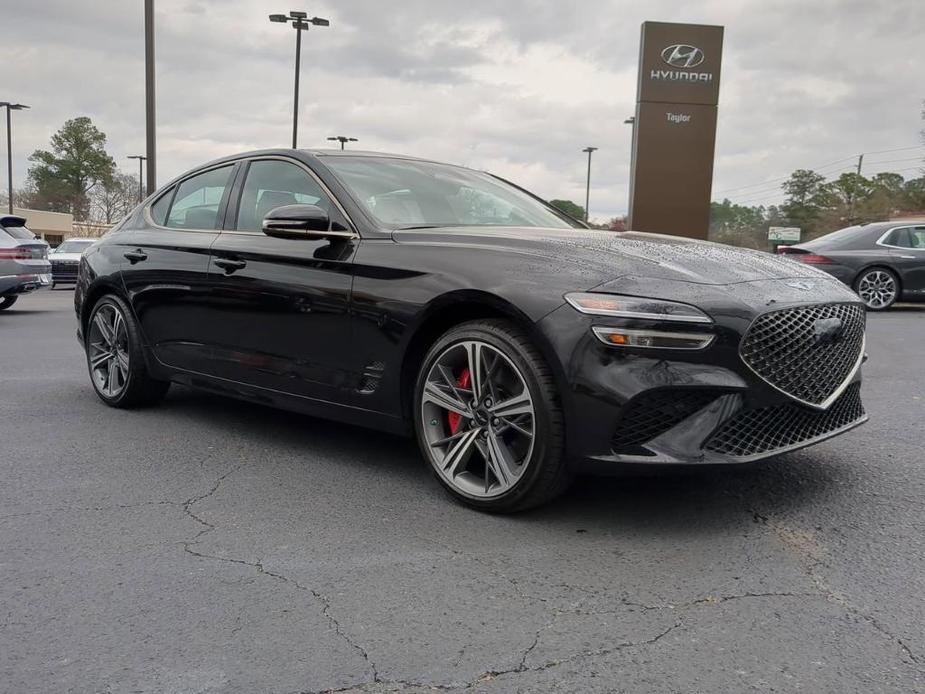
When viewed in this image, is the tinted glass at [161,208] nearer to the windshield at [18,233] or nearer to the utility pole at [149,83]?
the windshield at [18,233]

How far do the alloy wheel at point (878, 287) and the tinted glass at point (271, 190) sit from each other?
35.5 ft

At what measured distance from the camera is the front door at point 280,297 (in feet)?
13.2

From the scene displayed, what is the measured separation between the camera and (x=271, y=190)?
15.4ft

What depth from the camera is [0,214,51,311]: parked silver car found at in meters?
12.7

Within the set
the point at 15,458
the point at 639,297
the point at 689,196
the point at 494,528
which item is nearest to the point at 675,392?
the point at 639,297

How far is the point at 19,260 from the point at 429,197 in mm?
10546

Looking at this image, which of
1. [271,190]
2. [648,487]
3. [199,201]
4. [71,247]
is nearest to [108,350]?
[199,201]

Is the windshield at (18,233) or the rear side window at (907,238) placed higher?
the rear side window at (907,238)

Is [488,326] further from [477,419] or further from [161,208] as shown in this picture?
[161,208]

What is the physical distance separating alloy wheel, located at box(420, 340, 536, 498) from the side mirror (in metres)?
0.91

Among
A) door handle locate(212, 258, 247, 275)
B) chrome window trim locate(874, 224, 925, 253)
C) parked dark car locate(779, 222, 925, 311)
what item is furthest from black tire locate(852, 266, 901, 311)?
door handle locate(212, 258, 247, 275)

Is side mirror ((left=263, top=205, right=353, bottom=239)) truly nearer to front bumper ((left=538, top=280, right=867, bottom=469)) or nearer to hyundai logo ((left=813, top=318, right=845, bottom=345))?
front bumper ((left=538, top=280, right=867, bottom=469))

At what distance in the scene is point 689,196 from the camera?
22438 millimetres

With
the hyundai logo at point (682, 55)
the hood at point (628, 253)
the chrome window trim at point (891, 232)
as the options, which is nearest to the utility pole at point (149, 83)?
the hyundai logo at point (682, 55)
